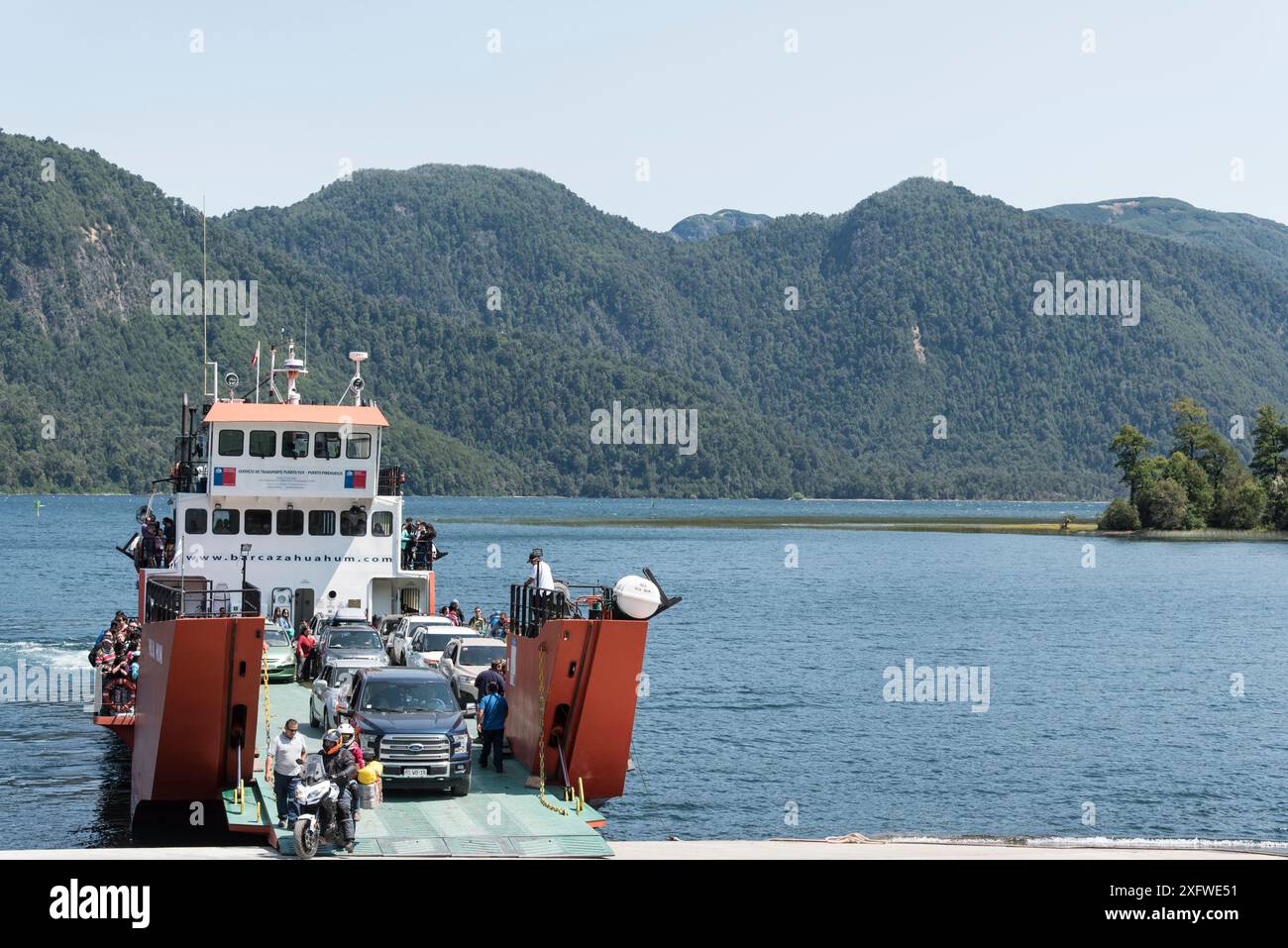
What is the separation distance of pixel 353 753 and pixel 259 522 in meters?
19.0

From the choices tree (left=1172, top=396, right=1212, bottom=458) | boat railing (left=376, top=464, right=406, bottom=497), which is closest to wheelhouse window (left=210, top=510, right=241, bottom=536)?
boat railing (left=376, top=464, right=406, bottom=497)

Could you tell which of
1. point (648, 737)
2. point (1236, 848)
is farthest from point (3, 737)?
point (1236, 848)

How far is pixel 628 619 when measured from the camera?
22453mm

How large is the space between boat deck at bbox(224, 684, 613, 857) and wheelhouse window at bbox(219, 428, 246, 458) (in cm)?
1442

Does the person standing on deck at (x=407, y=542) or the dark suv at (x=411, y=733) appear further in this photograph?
the person standing on deck at (x=407, y=542)

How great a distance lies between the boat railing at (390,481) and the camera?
38031 mm

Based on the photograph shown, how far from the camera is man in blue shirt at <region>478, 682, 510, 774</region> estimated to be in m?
22.8

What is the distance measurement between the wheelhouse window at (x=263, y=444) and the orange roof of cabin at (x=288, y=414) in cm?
40

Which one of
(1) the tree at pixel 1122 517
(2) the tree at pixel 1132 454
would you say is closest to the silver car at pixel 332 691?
(2) the tree at pixel 1132 454

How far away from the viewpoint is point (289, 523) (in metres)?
36.2

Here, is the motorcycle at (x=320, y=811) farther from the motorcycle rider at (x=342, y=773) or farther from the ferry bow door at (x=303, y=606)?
the ferry bow door at (x=303, y=606)

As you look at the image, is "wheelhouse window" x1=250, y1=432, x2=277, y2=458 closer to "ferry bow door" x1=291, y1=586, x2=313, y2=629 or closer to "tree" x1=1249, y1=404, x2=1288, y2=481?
"ferry bow door" x1=291, y1=586, x2=313, y2=629
